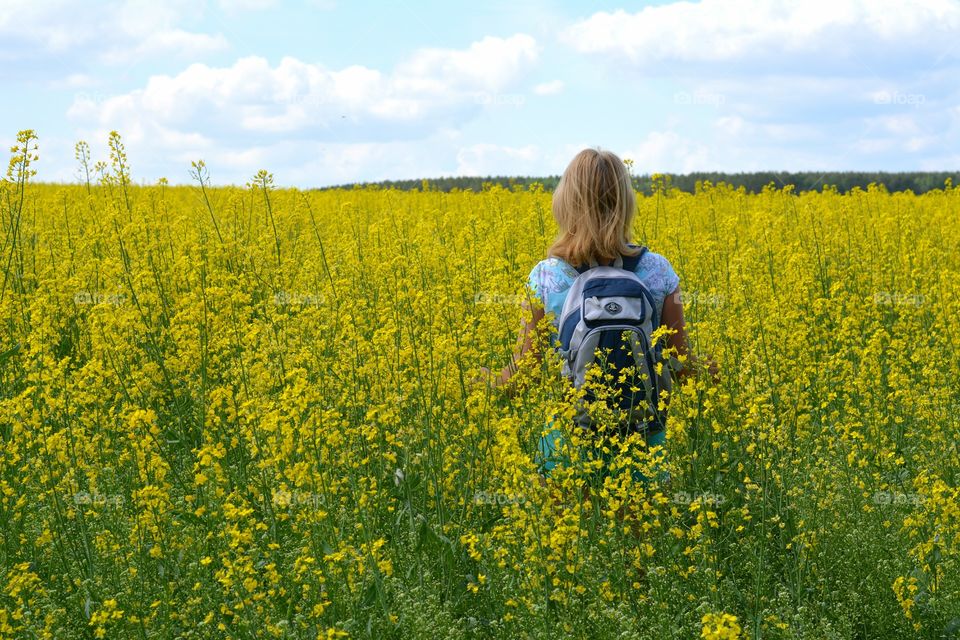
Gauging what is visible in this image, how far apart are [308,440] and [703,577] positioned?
1.50 metres

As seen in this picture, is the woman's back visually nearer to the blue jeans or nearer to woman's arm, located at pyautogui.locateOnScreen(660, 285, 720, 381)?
woman's arm, located at pyautogui.locateOnScreen(660, 285, 720, 381)

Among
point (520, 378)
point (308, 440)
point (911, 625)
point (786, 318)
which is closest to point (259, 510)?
point (308, 440)

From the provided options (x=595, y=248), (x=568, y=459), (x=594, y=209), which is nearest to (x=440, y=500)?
(x=568, y=459)

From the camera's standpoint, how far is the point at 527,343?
3.41 m

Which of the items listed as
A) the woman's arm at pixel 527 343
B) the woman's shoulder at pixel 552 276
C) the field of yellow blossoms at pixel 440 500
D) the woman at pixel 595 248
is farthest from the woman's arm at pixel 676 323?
the woman's arm at pixel 527 343

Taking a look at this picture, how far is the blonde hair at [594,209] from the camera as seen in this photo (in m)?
3.48

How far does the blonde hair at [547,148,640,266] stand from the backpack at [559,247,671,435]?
17cm

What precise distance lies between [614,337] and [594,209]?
60cm

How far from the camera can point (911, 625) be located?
3203 millimetres

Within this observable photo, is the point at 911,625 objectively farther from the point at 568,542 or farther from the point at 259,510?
the point at 259,510

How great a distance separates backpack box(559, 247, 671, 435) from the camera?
3.22 m

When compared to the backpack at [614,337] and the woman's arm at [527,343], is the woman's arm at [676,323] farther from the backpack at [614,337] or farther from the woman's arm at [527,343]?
the woman's arm at [527,343]

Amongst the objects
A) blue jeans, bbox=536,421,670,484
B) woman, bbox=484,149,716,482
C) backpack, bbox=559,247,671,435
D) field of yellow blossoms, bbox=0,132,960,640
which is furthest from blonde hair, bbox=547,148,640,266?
blue jeans, bbox=536,421,670,484

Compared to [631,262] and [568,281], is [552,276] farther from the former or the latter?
[631,262]
